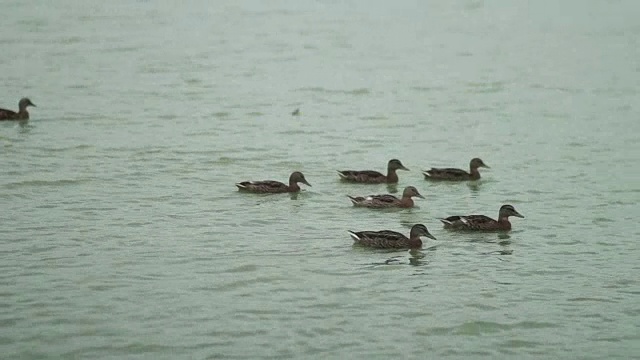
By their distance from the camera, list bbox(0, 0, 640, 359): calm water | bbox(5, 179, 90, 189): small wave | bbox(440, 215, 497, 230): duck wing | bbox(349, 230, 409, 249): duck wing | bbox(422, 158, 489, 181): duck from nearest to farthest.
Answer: bbox(0, 0, 640, 359): calm water
bbox(349, 230, 409, 249): duck wing
bbox(440, 215, 497, 230): duck wing
bbox(5, 179, 90, 189): small wave
bbox(422, 158, 489, 181): duck

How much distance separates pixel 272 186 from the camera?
1677cm

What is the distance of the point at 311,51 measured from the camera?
29.2 m

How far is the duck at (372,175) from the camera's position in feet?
56.9

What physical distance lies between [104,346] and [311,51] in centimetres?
1872

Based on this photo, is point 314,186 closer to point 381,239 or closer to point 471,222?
point 471,222

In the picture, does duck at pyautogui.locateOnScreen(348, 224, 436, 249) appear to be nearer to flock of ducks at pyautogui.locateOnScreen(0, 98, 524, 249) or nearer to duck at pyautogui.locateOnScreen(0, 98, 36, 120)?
flock of ducks at pyautogui.locateOnScreen(0, 98, 524, 249)

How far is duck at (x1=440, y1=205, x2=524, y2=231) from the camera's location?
1474 cm

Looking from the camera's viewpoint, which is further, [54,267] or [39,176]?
[39,176]

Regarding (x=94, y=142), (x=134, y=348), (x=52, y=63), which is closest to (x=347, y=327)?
(x=134, y=348)

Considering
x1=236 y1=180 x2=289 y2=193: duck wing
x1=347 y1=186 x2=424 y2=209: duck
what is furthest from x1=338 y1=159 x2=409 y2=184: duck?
x1=347 y1=186 x2=424 y2=209: duck

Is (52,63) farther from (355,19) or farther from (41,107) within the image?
(355,19)

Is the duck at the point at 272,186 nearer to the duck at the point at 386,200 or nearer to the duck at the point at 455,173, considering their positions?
the duck at the point at 386,200

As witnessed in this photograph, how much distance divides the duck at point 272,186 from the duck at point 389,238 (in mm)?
2898

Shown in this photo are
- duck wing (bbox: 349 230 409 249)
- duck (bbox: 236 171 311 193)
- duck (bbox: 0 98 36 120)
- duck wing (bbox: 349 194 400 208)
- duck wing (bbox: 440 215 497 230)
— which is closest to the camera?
duck wing (bbox: 349 230 409 249)
